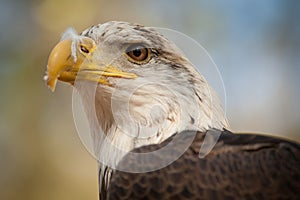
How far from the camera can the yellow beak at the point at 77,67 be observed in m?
2.16

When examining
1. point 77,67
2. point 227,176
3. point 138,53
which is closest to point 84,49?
point 77,67

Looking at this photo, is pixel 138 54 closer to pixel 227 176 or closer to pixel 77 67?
pixel 77 67

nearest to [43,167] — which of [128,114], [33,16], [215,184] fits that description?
[33,16]

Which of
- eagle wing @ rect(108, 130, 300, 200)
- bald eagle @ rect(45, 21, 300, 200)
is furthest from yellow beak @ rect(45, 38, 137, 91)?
eagle wing @ rect(108, 130, 300, 200)

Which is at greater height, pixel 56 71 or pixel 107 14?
pixel 107 14

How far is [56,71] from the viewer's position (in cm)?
216

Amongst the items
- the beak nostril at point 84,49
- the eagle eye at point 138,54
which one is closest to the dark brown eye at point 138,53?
the eagle eye at point 138,54

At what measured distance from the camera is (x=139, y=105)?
2330mm

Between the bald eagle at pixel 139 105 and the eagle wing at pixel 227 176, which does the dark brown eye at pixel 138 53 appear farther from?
the eagle wing at pixel 227 176

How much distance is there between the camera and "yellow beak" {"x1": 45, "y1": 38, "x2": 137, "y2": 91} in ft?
7.08

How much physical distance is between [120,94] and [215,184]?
0.62 m

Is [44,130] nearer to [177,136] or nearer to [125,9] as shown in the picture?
[125,9]

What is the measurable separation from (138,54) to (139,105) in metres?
0.21

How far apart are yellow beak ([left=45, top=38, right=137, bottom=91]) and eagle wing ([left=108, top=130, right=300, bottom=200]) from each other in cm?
44
